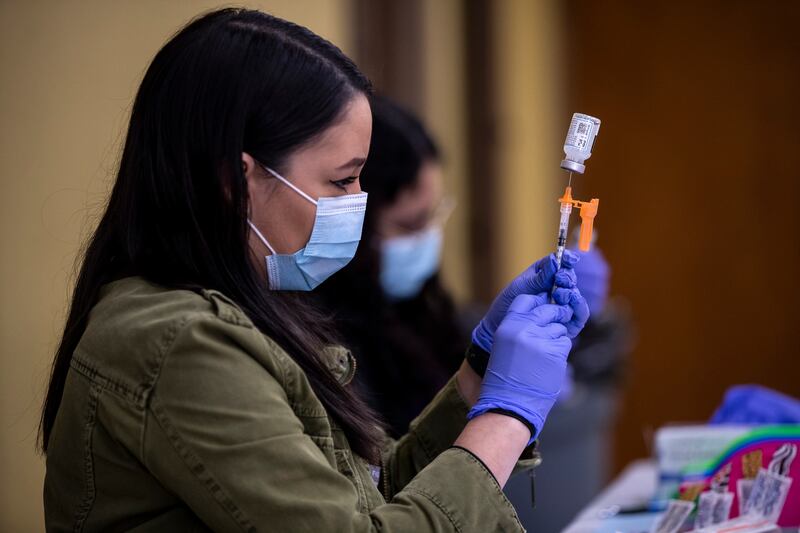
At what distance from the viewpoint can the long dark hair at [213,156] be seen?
102cm

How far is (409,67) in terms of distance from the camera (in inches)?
143

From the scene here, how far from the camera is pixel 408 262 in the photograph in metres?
2.24

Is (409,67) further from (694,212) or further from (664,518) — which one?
(664,518)

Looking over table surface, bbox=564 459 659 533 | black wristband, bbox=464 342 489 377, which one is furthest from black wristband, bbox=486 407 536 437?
table surface, bbox=564 459 659 533

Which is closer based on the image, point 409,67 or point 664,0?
point 409,67

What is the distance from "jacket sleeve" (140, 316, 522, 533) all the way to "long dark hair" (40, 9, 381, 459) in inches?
4.5

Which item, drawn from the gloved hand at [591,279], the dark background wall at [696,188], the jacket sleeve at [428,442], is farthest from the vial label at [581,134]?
the dark background wall at [696,188]

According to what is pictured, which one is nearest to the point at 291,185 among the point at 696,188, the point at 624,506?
the point at 624,506

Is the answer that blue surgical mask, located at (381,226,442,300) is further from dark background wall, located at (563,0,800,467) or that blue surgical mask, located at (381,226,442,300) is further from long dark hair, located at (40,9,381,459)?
dark background wall, located at (563,0,800,467)

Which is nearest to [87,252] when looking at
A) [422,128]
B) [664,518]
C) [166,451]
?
[166,451]

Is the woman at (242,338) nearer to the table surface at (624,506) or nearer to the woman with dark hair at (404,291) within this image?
the table surface at (624,506)

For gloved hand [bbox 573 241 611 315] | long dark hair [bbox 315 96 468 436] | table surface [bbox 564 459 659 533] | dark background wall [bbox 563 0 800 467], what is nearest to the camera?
table surface [bbox 564 459 659 533]

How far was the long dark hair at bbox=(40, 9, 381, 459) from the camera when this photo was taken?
1.02 metres

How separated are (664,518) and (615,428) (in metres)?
3.21
